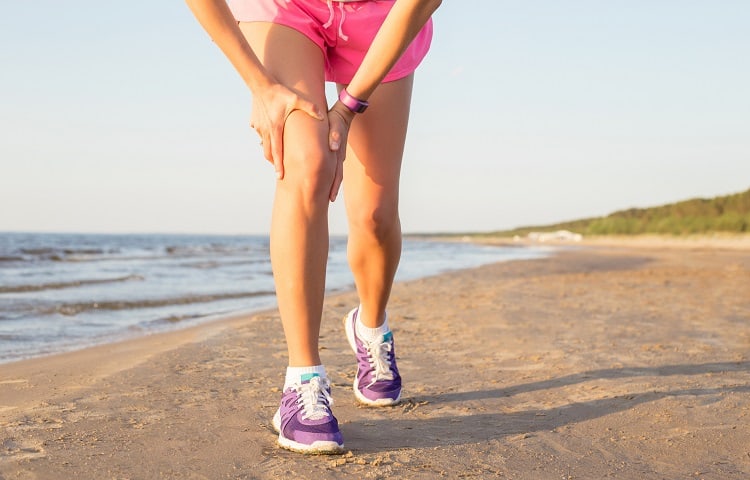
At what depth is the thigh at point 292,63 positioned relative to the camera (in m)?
2.17

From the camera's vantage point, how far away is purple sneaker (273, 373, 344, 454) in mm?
2078

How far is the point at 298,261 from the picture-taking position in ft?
7.22

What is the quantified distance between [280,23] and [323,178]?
543 millimetres

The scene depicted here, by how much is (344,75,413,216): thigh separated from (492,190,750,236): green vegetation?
27.6 metres

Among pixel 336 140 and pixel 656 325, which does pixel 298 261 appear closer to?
pixel 336 140

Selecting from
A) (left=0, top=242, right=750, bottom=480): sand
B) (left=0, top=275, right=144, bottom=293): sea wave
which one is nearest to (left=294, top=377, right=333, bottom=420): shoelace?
(left=0, top=242, right=750, bottom=480): sand

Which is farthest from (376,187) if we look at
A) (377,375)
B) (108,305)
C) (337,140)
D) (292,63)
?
(108,305)

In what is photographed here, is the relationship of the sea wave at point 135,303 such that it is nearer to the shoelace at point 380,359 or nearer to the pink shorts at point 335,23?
the shoelace at point 380,359

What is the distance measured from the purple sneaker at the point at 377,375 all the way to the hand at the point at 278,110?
0.89m

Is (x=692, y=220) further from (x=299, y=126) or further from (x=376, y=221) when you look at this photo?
(x=299, y=126)

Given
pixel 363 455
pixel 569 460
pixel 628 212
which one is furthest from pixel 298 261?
pixel 628 212

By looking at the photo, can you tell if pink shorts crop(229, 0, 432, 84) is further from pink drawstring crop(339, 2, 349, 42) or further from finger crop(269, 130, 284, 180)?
finger crop(269, 130, 284, 180)

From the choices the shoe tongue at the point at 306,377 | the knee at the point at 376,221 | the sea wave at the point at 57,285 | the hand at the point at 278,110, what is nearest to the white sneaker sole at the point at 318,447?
the shoe tongue at the point at 306,377

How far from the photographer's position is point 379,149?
8.62 ft
